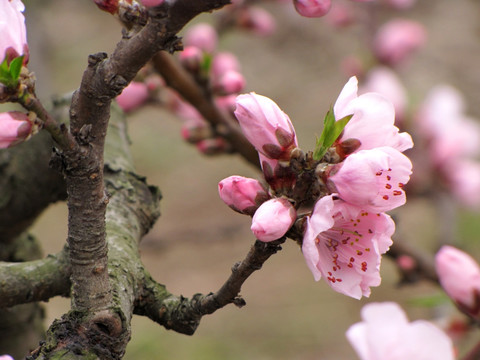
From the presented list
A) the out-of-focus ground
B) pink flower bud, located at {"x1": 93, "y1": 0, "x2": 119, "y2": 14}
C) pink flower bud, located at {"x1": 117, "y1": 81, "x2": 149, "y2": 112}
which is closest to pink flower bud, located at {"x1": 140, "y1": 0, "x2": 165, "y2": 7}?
pink flower bud, located at {"x1": 93, "y1": 0, "x2": 119, "y2": 14}

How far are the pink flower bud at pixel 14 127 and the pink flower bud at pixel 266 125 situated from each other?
0.63 ft

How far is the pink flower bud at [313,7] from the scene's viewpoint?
0.64m

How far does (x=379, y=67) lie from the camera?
→ 6.72 feet

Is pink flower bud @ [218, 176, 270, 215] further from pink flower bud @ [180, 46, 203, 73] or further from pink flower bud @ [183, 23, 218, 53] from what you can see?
pink flower bud @ [183, 23, 218, 53]

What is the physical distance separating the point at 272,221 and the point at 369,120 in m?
0.14

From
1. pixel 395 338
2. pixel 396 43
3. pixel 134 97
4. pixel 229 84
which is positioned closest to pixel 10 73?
pixel 395 338

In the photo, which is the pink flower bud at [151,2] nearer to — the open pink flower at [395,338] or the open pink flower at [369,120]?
the open pink flower at [369,120]

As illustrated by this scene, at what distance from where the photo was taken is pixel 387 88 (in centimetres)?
185

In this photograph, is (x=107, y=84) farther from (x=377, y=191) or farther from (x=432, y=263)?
(x=432, y=263)

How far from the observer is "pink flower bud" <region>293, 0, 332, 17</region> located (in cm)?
64

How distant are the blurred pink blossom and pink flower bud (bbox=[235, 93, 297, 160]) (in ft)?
4.19

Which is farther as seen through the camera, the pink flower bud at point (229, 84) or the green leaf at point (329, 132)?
the pink flower bud at point (229, 84)

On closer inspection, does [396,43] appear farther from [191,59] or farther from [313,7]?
[313,7]

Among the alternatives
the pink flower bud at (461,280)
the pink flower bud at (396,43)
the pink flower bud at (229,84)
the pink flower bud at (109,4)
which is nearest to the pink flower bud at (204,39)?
the pink flower bud at (229,84)
